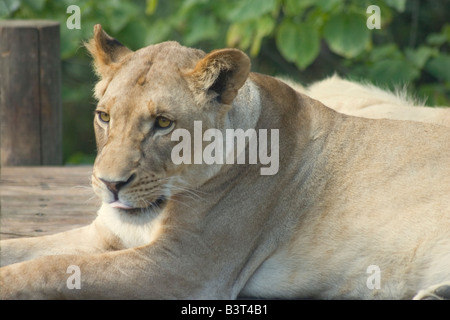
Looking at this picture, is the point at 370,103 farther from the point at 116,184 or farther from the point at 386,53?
the point at 386,53

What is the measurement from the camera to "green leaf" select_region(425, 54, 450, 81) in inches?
311

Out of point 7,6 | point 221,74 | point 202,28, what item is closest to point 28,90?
point 7,6

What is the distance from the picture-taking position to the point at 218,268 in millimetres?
3590

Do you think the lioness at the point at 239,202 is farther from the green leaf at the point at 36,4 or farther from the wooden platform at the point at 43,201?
the green leaf at the point at 36,4

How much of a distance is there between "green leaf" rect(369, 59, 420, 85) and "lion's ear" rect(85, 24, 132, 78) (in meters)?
4.33

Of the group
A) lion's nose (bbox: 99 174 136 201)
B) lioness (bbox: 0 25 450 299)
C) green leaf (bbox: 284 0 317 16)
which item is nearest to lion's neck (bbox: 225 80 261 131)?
lioness (bbox: 0 25 450 299)

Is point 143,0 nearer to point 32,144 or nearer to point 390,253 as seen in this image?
point 32,144

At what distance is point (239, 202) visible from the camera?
147 inches

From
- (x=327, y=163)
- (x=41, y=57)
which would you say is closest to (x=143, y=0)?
(x=41, y=57)

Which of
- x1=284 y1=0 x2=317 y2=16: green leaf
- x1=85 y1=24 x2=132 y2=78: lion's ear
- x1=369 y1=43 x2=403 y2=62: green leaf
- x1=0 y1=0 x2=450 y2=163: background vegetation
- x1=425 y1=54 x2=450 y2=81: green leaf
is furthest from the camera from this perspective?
x1=369 y1=43 x2=403 y2=62: green leaf

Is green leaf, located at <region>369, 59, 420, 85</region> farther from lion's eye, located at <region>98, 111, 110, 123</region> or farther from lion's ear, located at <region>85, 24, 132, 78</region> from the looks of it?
lion's eye, located at <region>98, 111, 110, 123</region>

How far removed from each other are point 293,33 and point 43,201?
3238 mm

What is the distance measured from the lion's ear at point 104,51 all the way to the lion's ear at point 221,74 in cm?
49

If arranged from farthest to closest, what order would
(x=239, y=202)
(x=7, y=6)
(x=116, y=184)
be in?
(x=7, y=6) < (x=239, y=202) < (x=116, y=184)
